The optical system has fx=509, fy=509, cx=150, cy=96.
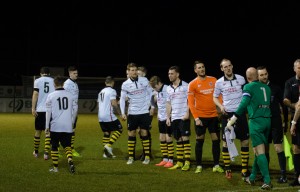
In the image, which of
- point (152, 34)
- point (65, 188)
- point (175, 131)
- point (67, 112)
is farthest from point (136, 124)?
point (152, 34)

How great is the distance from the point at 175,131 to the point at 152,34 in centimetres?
3767

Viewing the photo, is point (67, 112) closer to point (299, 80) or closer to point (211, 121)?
point (211, 121)

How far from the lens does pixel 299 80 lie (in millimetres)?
9438

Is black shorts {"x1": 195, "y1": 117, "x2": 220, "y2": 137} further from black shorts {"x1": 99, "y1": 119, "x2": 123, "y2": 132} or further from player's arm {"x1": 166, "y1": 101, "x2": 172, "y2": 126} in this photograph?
black shorts {"x1": 99, "y1": 119, "x2": 123, "y2": 132}

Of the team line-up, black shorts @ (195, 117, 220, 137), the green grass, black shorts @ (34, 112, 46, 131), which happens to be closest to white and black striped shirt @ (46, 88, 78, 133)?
the team line-up

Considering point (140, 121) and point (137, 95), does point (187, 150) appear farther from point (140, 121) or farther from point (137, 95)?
point (137, 95)

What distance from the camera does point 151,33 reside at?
48.8m

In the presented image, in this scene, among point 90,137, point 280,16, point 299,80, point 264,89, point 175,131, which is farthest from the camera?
point 280,16

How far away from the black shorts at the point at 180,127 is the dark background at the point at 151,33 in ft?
112

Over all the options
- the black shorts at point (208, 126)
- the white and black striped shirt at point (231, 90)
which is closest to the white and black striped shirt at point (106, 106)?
the black shorts at point (208, 126)

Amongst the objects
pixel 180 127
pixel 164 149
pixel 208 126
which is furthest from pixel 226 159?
pixel 164 149

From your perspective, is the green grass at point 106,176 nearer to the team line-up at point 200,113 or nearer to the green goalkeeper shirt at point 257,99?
the team line-up at point 200,113

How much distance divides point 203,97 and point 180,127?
999mm

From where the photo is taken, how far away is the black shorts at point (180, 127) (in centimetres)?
1142
